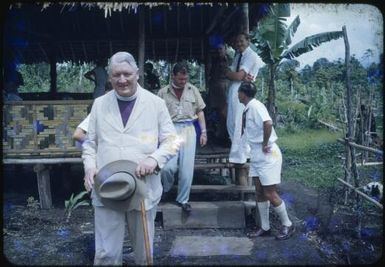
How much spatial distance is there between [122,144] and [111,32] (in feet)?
22.1

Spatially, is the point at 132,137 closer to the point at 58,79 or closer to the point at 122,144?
the point at 122,144

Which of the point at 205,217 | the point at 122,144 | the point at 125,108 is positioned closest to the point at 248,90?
the point at 205,217

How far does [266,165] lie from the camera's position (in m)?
5.21

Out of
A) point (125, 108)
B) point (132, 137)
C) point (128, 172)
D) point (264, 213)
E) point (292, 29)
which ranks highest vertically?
point (292, 29)

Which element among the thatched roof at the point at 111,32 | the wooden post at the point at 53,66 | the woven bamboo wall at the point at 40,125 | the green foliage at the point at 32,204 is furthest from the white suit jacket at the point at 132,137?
the wooden post at the point at 53,66

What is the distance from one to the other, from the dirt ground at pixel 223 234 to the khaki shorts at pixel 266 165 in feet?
2.64

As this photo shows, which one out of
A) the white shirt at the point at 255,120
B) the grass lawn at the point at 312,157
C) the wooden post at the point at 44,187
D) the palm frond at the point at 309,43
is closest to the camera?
the white shirt at the point at 255,120

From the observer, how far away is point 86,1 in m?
5.65

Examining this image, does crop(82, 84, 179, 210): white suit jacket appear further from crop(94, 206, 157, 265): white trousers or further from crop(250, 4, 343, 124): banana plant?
crop(250, 4, 343, 124): banana plant

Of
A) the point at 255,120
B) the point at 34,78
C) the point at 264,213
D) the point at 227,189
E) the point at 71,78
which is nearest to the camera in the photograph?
the point at 255,120

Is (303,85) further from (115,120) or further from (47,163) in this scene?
(115,120)

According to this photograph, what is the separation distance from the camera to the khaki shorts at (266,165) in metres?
5.20

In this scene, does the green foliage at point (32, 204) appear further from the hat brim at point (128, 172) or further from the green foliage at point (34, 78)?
the green foliage at point (34, 78)

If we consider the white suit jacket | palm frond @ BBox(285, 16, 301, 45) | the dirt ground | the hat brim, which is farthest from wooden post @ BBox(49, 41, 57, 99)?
the hat brim
